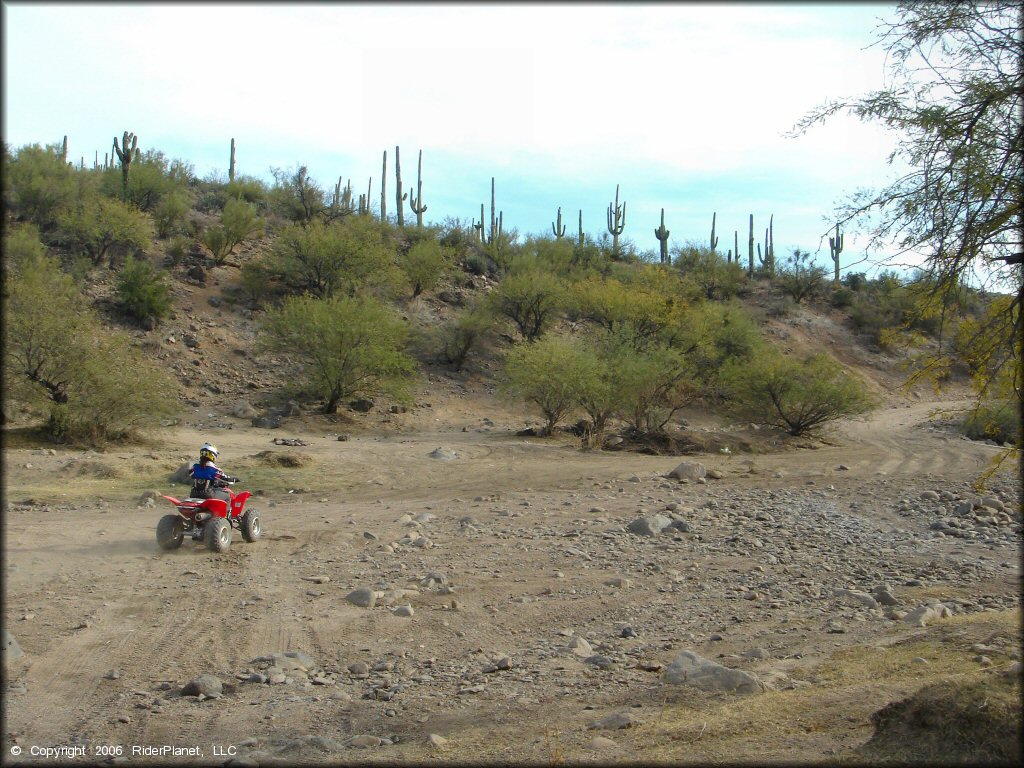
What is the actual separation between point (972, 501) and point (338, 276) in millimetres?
28186

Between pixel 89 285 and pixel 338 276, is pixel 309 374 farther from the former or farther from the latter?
pixel 89 285

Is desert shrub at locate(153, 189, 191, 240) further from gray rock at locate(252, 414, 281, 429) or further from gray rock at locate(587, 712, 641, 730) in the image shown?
gray rock at locate(587, 712, 641, 730)

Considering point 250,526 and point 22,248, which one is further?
point 22,248

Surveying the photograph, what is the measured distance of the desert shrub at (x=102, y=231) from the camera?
36500 millimetres

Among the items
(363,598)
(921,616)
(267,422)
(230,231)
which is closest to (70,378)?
(267,422)

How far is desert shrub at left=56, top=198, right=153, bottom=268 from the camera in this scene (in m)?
36.5

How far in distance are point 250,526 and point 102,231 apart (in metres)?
30.3

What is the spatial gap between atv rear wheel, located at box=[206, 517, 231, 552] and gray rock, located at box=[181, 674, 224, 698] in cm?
446

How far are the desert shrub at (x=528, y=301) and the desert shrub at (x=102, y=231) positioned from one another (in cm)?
1639

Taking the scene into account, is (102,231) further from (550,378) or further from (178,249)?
(550,378)

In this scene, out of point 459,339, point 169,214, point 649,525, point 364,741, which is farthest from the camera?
point 169,214

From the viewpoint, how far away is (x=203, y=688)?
6387mm

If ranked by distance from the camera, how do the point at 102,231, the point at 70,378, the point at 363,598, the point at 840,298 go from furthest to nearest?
the point at 840,298, the point at 102,231, the point at 70,378, the point at 363,598

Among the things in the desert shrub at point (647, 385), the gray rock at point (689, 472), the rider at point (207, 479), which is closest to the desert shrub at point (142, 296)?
the desert shrub at point (647, 385)
